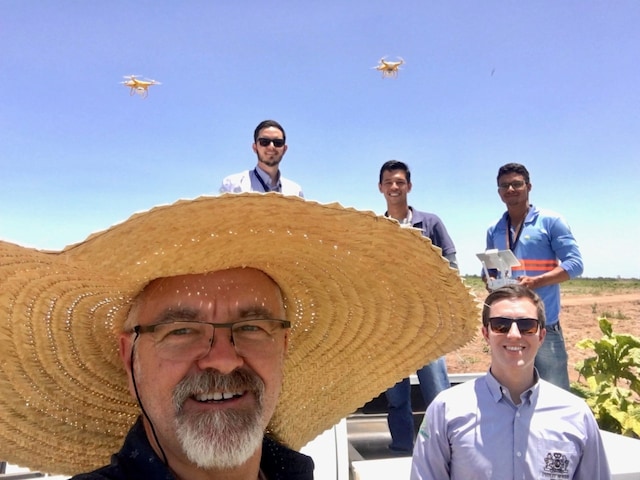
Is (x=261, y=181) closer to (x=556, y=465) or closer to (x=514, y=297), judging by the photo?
(x=514, y=297)

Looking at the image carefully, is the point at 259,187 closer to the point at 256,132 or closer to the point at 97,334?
the point at 256,132

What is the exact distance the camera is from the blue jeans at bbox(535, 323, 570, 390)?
148 inches

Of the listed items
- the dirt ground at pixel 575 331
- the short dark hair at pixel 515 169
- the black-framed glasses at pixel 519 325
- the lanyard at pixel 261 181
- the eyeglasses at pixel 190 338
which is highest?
the short dark hair at pixel 515 169

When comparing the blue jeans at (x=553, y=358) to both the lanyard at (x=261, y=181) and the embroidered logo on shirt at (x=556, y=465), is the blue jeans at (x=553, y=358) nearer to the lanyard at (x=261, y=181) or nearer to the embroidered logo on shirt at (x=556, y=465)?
the embroidered logo on shirt at (x=556, y=465)

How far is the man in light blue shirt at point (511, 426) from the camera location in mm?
2154

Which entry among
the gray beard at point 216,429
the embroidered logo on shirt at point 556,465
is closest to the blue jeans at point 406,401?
the embroidered logo on shirt at point 556,465

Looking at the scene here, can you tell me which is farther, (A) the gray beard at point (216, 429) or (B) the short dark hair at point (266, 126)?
(B) the short dark hair at point (266, 126)

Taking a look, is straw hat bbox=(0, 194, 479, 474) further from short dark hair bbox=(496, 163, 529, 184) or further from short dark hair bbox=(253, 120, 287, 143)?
short dark hair bbox=(496, 163, 529, 184)

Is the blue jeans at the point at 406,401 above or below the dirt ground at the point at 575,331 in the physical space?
above

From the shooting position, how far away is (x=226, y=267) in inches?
58.8

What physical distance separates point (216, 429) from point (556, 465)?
5.40ft

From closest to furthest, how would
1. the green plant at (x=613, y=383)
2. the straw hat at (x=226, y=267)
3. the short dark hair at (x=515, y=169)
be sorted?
the straw hat at (x=226, y=267)
the short dark hair at (x=515, y=169)
the green plant at (x=613, y=383)

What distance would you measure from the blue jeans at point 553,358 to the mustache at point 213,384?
3.09 metres

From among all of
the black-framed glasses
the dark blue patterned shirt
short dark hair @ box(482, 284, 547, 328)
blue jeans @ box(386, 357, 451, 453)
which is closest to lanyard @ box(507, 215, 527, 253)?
blue jeans @ box(386, 357, 451, 453)
